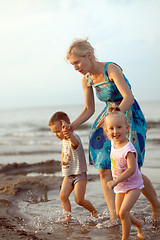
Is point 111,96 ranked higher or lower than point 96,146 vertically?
higher

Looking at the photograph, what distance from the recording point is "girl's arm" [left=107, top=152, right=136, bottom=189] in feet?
8.73

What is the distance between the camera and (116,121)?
2.77 metres

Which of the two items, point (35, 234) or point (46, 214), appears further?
point (46, 214)

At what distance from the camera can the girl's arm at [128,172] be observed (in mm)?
2660

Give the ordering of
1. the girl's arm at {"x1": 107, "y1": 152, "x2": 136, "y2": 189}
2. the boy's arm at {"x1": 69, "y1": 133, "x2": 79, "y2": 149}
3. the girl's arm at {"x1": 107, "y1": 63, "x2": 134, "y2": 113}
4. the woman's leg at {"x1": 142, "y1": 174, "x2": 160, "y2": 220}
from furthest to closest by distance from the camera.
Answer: the boy's arm at {"x1": 69, "y1": 133, "x2": 79, "y2": 149}, the woman's leg at {"x1": 142, "y1": 174, "x2": 160, "y2": 220}, the girl's arm at {"x1": 107, "y1": 63, "x2": 134, "y2": 113}, the girl's arm at {"x1": 107, "y1": 152, "x2": 136, "y2": 189}

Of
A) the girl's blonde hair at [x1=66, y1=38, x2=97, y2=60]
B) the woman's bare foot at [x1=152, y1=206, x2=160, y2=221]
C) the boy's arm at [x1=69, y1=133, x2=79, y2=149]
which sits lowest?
the woman's bare foot at [x1=152, y1=206, x2=160, y2=221]

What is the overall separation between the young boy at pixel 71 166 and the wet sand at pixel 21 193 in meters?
0.49

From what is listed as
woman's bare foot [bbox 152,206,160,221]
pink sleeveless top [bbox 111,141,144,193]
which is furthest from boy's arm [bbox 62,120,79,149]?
woman's bare foot [bbox 152,206,160,221]

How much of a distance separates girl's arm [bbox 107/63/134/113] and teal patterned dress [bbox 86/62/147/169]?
0.09m

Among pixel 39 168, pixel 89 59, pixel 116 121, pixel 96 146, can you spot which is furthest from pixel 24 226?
pixel 39 168

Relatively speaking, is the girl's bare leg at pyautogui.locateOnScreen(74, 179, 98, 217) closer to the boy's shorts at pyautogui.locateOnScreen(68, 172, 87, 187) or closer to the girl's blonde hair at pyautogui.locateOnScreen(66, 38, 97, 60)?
the boy's shorts at pyautogui.locateOnScreen(68, 172, 87, 187)

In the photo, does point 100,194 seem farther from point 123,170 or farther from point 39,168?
point 39,168

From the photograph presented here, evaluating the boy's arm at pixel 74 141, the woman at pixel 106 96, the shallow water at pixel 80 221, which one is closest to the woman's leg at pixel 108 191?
the woman at pixel 106 96

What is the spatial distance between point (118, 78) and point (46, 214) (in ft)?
6.76
